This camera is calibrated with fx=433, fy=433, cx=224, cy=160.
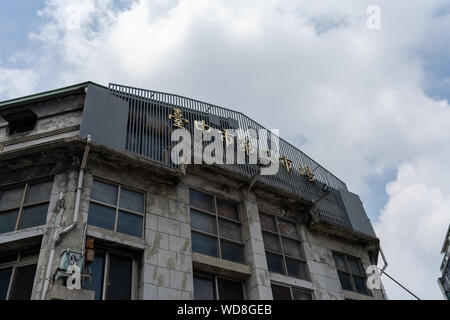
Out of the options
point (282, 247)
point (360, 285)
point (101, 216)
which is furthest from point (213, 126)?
point (360, 285)

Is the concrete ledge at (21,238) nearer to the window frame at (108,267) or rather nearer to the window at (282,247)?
the window frame at (108,267)

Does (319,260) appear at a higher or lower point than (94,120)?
lower

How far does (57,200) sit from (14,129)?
5.16 m

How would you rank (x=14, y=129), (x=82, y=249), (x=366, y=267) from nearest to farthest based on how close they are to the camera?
(x=82, y=249) → (x=14, y=129) → (x=366, y=267)

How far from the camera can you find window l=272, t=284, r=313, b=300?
592 inches

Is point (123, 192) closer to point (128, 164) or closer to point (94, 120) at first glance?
point (128, 164)

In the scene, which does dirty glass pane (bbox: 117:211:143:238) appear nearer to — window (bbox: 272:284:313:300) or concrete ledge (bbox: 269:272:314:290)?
concrete ledge (bbox: 269:272:314:290)

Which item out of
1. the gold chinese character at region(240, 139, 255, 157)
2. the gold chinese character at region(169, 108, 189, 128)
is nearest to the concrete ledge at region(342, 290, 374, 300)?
the gold chinese character at region(240, 139, 255, 157)

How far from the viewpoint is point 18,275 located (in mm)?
12094

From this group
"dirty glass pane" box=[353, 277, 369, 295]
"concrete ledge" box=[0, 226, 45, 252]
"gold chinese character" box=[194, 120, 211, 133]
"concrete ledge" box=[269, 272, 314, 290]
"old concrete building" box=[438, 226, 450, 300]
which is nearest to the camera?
"concrete ledge" box=[0, 226, 45, 252]

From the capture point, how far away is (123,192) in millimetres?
14328

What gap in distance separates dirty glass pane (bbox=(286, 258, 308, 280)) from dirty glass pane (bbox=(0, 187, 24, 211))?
9.66 m

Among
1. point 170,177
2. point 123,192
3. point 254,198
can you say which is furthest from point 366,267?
point 123,192

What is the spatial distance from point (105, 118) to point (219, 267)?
6394mm
